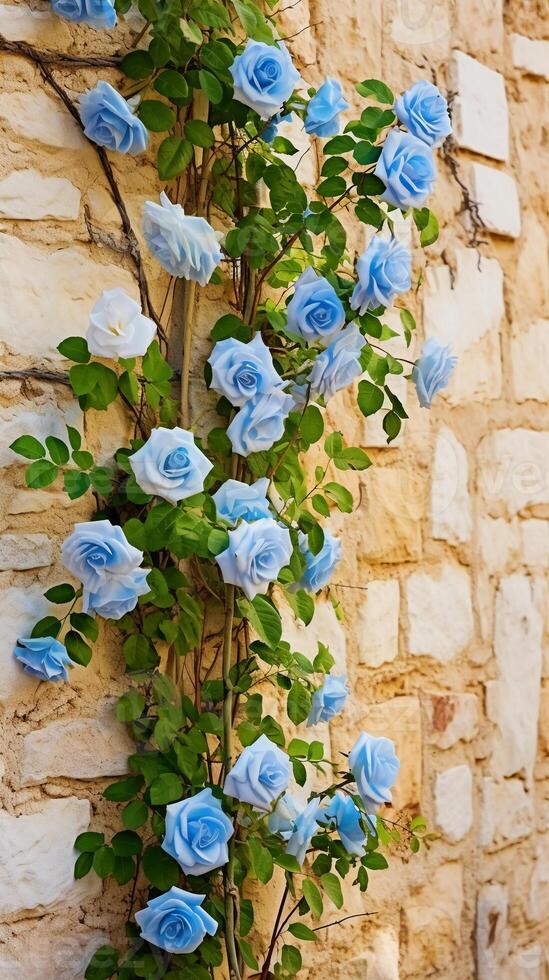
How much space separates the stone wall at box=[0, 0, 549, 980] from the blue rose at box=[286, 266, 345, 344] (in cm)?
19

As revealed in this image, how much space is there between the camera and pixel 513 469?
2361 mm

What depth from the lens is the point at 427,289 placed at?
2166mm

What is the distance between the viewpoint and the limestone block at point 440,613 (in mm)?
2100

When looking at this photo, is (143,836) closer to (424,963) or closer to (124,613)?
(124,613)

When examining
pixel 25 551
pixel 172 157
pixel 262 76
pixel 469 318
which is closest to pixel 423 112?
pixel 262 76

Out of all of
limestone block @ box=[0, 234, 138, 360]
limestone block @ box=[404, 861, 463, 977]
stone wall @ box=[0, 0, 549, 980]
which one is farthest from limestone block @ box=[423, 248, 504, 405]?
limestone block @ box=[404, 861, 463, 977]

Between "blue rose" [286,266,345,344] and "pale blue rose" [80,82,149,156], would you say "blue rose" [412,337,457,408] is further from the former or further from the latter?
"pale blue rose" [80,82,149,156]

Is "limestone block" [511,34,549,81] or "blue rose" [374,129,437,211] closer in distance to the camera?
"blue rose" [374,129,437,211]

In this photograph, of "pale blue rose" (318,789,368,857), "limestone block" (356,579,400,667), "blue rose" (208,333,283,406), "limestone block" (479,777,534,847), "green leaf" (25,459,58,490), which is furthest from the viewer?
"limestone block" (479,777,534,847)

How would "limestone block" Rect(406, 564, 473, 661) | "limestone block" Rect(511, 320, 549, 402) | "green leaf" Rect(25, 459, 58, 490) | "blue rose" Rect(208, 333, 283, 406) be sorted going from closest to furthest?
"green leaf" Rect(25, 459, 58, 490) < "blue rose" Rect(208, 333, 283, 406) < "limestone block" Rect(406, 564, 473, 661) < "limestone block" Rect(511, 320, 549, 402)

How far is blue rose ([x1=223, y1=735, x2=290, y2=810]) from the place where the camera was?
1.49m

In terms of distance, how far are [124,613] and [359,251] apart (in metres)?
0.84

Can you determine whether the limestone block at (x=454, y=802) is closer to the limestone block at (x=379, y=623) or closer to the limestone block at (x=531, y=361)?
the limestone block at (x=379, y=623)

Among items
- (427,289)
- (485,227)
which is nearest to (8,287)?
(427,289)
